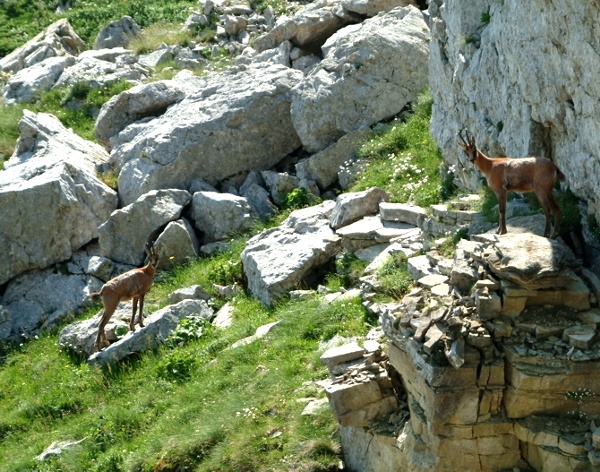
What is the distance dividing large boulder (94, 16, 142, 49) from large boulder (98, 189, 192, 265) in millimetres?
14008

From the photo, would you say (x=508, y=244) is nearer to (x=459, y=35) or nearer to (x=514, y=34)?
(x=514, y=34)

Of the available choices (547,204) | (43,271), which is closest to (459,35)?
(547,204)

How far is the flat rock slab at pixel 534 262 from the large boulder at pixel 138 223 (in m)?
12.0

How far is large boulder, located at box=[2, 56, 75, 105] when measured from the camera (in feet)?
101

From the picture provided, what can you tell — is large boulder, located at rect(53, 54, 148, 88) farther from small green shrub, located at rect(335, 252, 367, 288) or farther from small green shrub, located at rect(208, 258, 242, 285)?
small green shrub, located at rect(335, 252, 367, 288)

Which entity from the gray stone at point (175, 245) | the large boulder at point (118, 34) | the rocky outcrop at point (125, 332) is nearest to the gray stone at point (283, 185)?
the gray stone at point (175, 245)

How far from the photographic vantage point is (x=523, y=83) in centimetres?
1377

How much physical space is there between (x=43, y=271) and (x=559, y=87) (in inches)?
571

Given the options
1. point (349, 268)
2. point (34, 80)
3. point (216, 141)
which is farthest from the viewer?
point (34, 80)

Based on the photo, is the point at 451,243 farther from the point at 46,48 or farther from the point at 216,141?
the point at 46,48

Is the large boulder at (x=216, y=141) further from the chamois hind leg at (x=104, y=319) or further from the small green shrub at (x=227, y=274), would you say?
the chamois hind leg at (x=104, y=319)

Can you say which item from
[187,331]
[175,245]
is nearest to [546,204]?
[187,331]

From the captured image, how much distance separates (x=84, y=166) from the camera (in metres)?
23.7

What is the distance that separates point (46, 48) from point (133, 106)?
9.36 metres
